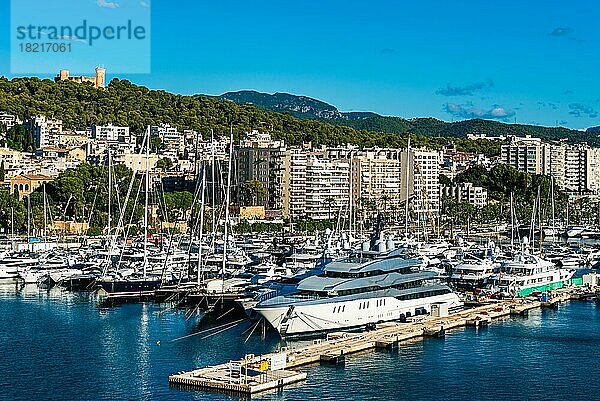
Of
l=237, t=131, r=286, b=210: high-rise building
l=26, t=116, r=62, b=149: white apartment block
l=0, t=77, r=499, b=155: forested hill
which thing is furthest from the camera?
l=0, t=77, r=499, b=155: forested hill

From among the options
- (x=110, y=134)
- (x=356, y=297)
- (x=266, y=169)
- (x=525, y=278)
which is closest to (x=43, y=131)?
(x=110, y=134)

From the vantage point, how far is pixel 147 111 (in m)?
116

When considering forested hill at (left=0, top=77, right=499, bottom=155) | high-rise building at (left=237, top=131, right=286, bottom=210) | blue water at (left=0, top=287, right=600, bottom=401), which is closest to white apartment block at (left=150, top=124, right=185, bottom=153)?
forested hill at (left=0, top=77, right=499, bottom=155)

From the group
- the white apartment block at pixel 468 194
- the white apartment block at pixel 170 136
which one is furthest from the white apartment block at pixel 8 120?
the white apartment block at pixel 468 194

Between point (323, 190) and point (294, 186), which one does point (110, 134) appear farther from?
point (323, 190)

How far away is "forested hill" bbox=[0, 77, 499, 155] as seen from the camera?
358 ft

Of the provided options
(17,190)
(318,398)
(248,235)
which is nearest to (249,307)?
(318,398)

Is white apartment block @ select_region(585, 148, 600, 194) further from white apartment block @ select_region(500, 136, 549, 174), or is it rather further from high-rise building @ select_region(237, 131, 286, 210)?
high-rise building @ select_region(237, 131, 286, 210)

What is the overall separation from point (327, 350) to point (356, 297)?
176 inches

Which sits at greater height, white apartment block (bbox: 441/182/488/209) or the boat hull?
white apartment block (bbox: 441/182/488/209)

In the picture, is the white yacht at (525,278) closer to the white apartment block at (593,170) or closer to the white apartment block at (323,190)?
the white apartment block at (323,190)

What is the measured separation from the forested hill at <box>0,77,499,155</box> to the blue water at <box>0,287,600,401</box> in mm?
74352

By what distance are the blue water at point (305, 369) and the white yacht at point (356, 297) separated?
993mm

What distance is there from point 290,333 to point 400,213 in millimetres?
60862
